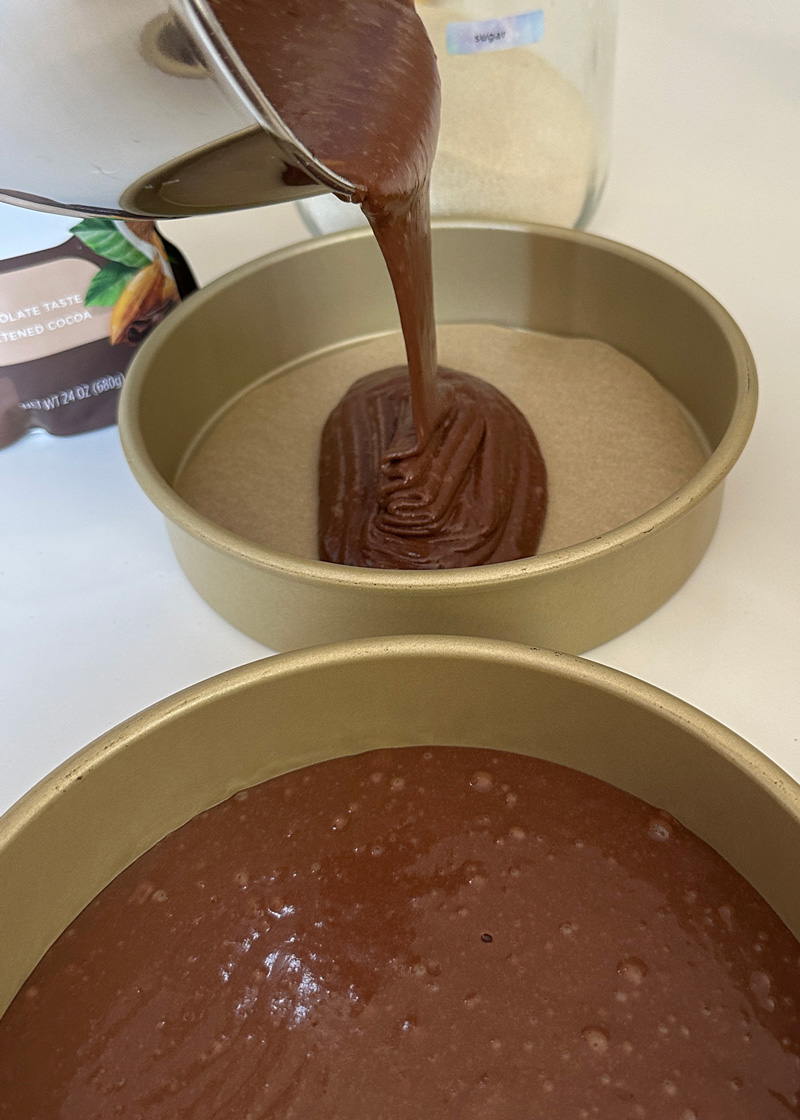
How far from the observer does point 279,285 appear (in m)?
1.26

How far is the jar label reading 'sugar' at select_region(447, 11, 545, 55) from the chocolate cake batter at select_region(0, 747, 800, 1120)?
A: 2.80 feet

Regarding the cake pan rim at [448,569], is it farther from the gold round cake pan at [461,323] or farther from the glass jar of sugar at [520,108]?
the glass jar of sugar at [520,108]

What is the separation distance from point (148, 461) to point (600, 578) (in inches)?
17.6

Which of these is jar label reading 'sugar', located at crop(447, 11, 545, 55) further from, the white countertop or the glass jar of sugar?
the white countertop

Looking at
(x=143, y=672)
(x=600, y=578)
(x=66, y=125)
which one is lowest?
(x=143, y=672)

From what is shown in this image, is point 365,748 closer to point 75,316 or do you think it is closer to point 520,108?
point 75,316

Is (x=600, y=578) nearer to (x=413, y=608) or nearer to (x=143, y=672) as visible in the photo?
(x=413, y=608)

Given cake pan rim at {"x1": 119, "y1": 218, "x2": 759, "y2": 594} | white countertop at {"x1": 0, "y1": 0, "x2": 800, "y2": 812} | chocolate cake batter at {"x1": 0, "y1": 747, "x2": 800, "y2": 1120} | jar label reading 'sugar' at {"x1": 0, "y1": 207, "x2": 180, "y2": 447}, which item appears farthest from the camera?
jar label reading 'sugar' at {"x1": 0, "y1": 207, "x2": 180, "y2": 447}

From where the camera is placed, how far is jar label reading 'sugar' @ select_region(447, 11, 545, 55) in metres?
1.13

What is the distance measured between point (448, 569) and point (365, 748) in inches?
6.7

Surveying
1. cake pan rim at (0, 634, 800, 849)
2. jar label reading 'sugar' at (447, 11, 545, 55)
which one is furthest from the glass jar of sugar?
cake pan rim at (0, 634, 800, 849)

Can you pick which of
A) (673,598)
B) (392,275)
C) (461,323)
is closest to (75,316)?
(392,275)

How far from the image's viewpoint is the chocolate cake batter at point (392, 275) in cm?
68

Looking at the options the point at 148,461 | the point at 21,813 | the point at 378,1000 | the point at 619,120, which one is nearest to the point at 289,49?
the point at 148,461
